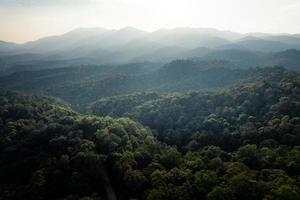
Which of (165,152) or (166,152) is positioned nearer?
(166,152)

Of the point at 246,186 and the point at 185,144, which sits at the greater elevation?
the point at 246,186

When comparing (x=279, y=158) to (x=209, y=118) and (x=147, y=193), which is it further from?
(x=209, y=118)

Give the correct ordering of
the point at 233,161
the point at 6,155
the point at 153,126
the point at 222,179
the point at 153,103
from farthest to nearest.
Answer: the point at 153,103 → the point at 153,126 → the point at 6,155 → the point at 233,161 → the point at 222,179

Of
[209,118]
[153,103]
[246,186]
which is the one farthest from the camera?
[153,103]

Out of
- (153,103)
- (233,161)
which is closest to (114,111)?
(153,103)

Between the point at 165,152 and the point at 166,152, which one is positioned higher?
the point at 166,152

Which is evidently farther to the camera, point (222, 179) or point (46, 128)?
point (46, 128)

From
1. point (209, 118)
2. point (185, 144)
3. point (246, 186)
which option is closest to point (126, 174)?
point (246, 186)
